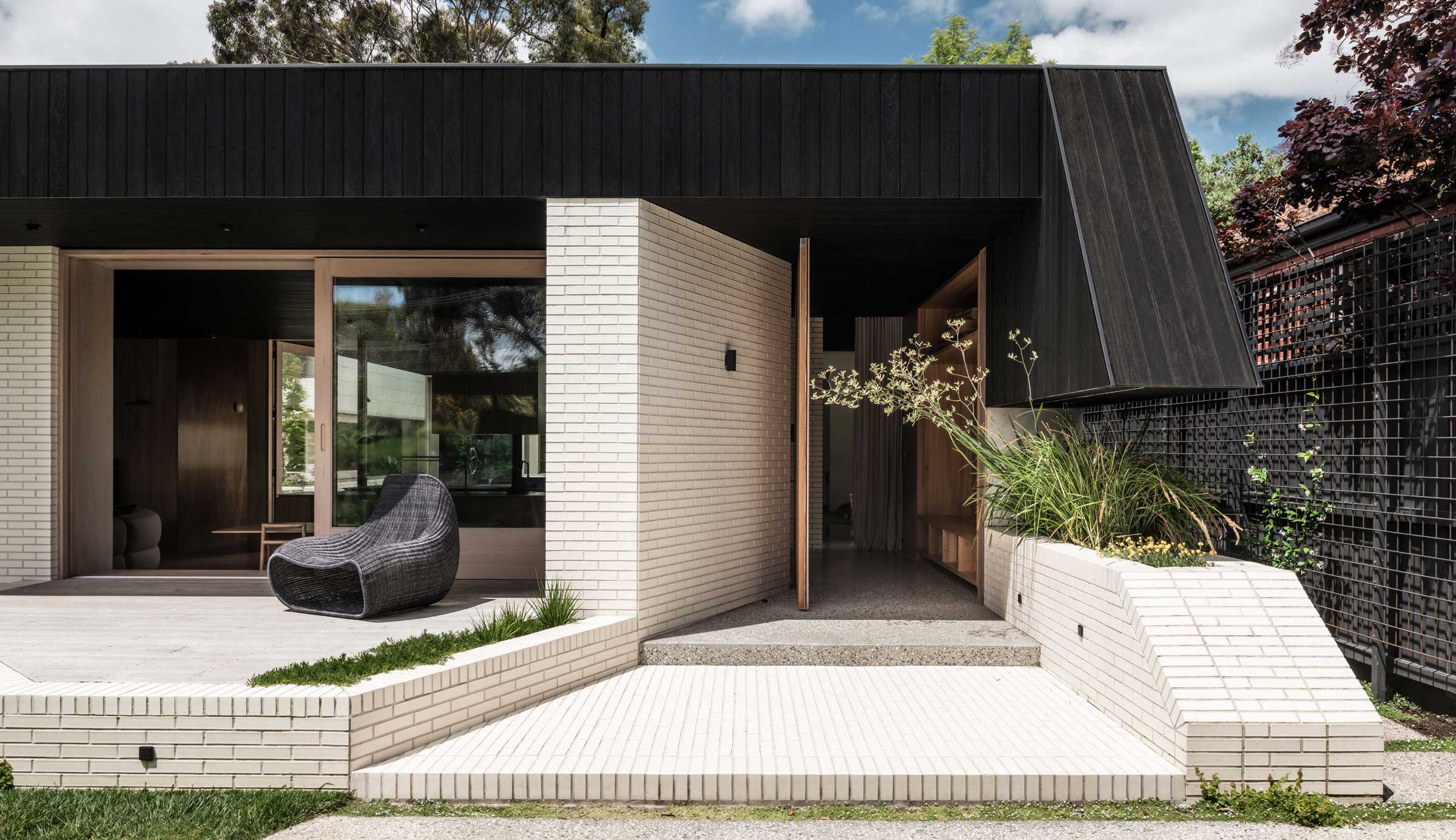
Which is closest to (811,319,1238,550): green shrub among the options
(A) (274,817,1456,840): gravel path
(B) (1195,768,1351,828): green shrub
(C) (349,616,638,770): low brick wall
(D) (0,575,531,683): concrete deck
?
(B) (1195,768,1351,828): green shrub

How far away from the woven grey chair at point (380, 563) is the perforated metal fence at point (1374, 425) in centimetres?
498

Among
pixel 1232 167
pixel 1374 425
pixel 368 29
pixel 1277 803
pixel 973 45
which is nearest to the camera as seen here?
pixel 1277 803

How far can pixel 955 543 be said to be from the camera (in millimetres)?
7164

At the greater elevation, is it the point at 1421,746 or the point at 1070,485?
the point at 1070,485

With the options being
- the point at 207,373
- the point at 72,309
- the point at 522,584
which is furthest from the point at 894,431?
the point at 207,373

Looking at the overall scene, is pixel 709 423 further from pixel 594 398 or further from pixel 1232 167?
pixel 1232 167

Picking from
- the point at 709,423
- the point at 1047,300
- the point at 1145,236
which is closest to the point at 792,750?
the point at 709,423

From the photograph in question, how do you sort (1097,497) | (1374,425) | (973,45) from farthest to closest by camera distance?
(973,45), (1097,497), (1374,425)

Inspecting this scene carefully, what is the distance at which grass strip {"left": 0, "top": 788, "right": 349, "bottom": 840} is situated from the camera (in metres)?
2.84

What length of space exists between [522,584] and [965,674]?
320 centimetres

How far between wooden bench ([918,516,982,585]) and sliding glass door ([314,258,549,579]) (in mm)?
3354

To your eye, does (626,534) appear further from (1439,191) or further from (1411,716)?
(1439,191)

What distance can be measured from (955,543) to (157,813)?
583cm

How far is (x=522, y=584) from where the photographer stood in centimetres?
607
